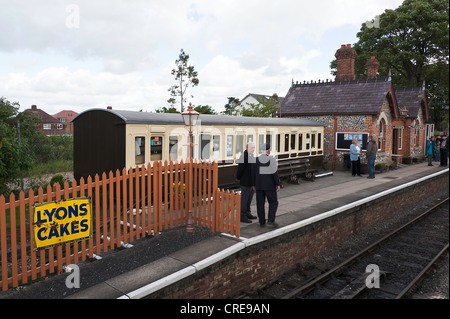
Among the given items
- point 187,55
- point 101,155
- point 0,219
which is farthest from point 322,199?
point 187,55

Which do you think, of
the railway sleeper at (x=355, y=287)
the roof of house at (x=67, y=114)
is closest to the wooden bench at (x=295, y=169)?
the railway sleeper at (x=355, y=287)

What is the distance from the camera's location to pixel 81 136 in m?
11.1

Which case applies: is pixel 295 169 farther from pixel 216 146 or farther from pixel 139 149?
pixel 139 149

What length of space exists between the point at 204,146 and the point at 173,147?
4.53 feet

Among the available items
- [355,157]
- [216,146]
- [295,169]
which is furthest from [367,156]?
[216,146]

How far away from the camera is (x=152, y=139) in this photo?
10547 millimetres

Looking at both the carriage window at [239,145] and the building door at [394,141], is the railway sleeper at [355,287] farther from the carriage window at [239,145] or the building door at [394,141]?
the building door at [394,141]

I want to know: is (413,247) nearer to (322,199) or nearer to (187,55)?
(322,199)

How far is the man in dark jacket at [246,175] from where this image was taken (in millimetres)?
7723

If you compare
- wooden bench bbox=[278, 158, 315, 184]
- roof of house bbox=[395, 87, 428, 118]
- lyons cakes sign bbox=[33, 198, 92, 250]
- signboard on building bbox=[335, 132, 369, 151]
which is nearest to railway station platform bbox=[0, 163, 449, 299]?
lyons cakes sign bbox=[33, 198, 92, 250]

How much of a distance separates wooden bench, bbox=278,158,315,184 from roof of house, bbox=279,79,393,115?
5.09 metres

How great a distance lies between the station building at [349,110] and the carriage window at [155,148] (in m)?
11.8
